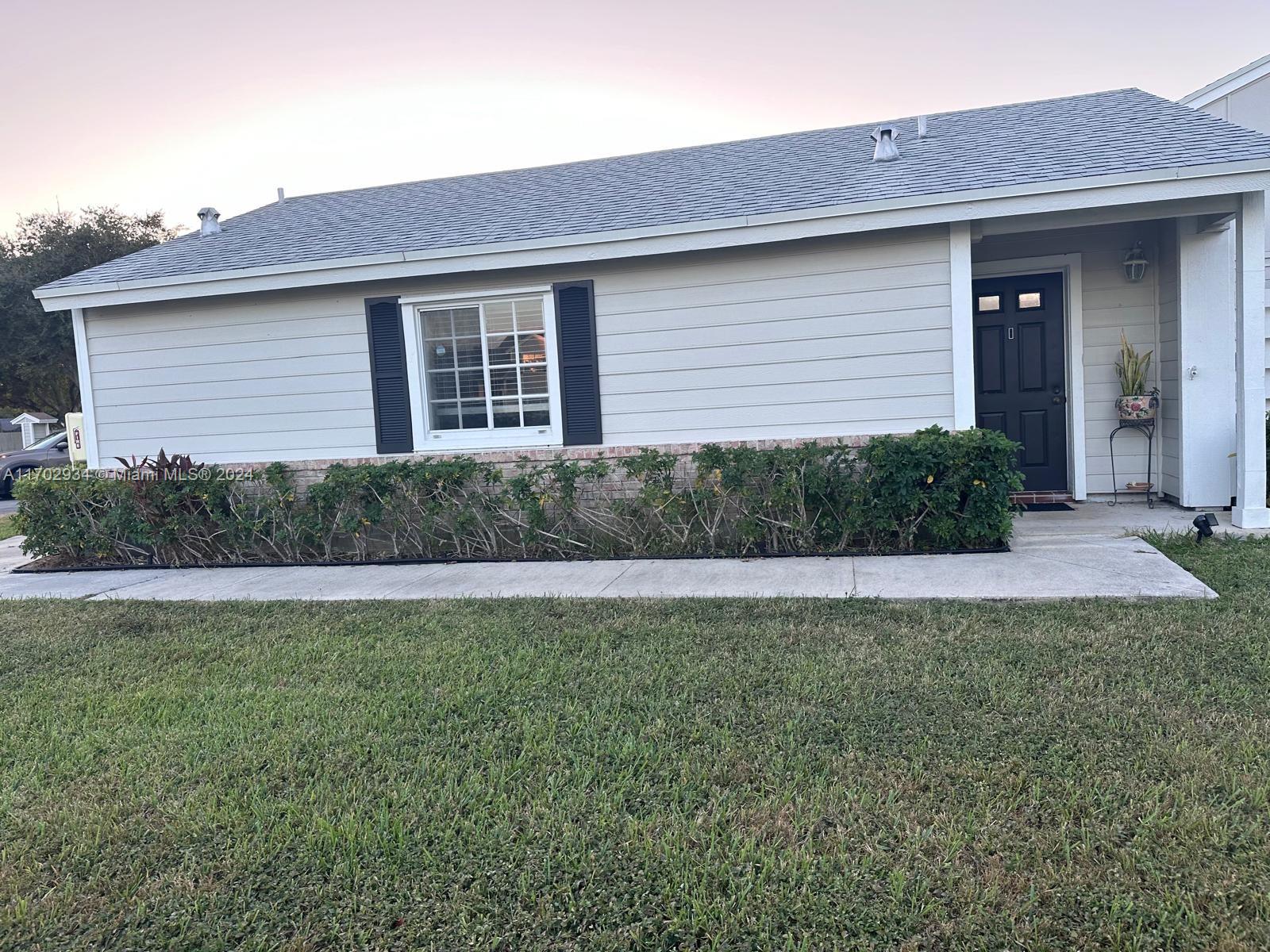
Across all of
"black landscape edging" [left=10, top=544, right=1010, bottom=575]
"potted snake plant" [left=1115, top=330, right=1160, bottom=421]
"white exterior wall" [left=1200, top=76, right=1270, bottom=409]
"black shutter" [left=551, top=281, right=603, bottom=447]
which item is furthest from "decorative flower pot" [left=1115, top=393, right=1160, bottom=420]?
"black shutter" [left=551, top=281, right=603, bottom=447]

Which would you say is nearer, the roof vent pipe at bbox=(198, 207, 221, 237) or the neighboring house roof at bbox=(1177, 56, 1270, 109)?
the neighboring house roof at bbox=(1177, 56, 1270, 109)

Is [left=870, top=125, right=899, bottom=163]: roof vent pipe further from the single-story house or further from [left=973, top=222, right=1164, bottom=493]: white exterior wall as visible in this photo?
[left=973, top=222, right=1164, bottom=493]: white exterior wall

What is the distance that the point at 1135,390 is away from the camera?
7875mm

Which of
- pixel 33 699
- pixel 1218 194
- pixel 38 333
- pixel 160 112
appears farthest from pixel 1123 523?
pixel 38 333

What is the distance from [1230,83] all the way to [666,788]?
9341mm

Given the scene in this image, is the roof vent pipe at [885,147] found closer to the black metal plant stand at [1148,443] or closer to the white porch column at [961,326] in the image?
the white porch column at [961,326]

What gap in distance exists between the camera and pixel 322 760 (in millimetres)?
3191

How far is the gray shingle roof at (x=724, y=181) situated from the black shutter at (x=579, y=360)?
0.55 m

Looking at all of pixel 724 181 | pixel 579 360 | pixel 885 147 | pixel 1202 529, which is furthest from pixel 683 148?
pixel 1202 529

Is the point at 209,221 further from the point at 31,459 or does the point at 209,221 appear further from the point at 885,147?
the point at 31,459

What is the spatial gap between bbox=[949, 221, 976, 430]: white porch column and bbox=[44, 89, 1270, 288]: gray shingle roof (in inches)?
17.1

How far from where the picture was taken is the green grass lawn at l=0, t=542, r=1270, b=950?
2.21 m

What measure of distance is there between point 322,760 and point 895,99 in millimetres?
12581

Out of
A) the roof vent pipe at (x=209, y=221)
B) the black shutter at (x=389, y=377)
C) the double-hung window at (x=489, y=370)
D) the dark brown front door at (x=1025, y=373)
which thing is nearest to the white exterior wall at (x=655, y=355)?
the black shutter at (x=389, y=377)
